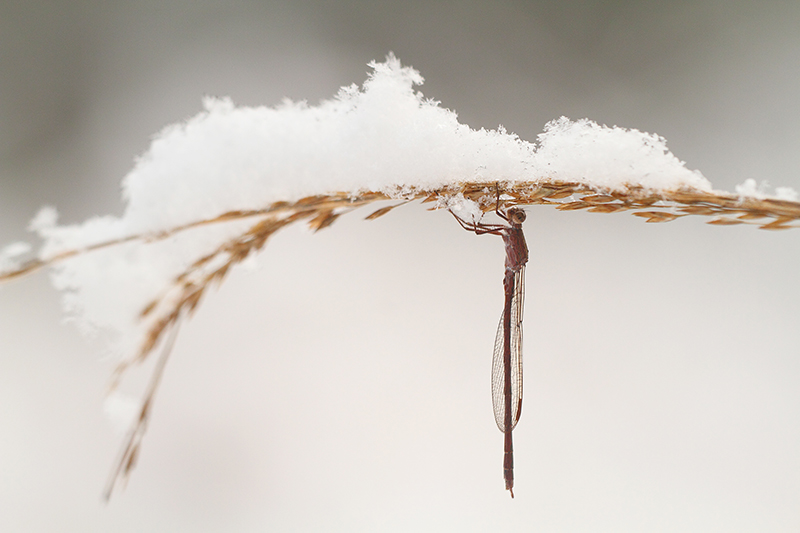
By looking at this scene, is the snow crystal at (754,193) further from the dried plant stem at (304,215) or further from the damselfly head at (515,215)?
the damselfly head at (515,215)

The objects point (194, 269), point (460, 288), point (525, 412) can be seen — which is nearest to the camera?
point (194, 269)

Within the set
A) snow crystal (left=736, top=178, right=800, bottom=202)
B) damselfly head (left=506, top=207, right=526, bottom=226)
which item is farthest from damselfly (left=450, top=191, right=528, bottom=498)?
snow crystal (left=736, top=178, right=800, bottom=202)

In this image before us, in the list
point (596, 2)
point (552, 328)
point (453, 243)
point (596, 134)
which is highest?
point (596, 2)

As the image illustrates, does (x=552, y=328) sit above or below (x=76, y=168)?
below

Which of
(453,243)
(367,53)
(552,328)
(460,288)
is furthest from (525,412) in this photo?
(367,53)

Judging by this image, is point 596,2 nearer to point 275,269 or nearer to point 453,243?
point 453,243

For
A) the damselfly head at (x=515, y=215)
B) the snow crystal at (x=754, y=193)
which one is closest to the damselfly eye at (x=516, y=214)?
the damselfly head at (x=515, y=215)

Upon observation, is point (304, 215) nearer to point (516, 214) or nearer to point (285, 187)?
point (285, 187)
